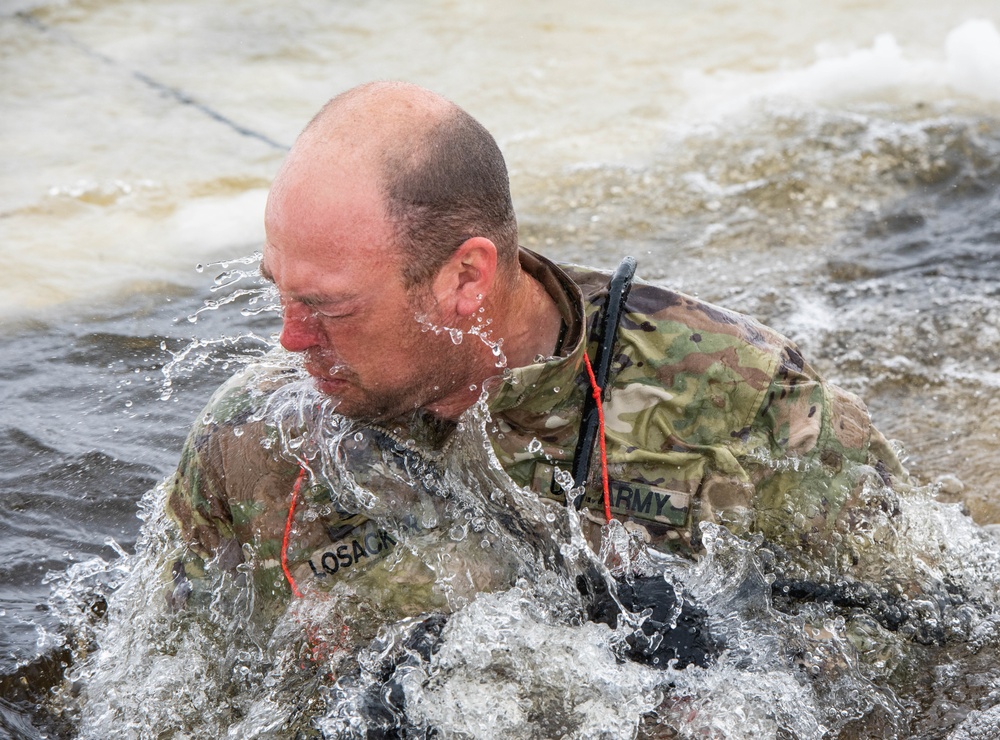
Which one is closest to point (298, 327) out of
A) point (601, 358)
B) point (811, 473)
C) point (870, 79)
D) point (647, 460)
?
point (601, 358)

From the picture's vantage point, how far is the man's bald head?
2541mm

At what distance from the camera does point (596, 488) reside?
2.94 m

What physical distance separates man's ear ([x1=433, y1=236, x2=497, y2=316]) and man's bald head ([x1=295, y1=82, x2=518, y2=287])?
27mm

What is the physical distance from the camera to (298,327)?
261 centimetres

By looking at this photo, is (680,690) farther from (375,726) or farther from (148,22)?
(148,22)

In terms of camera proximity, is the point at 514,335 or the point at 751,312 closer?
the point at 514,335

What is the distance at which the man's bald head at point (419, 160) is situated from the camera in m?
2.54

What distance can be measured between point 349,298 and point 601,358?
694 mm

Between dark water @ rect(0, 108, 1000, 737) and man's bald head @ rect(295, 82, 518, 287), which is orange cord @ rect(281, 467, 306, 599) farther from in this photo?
dark water @ rect(0, 108, 1000, 737)

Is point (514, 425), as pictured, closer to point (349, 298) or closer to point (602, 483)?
point (602, 483)

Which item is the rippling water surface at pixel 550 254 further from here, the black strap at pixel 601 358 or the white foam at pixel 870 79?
the black strap at pixel 601 358

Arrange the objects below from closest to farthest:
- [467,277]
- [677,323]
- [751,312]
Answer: [467,277], [677,323], [751,312]

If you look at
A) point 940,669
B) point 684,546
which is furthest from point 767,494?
point 940,669

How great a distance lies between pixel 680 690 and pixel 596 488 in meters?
0.56
